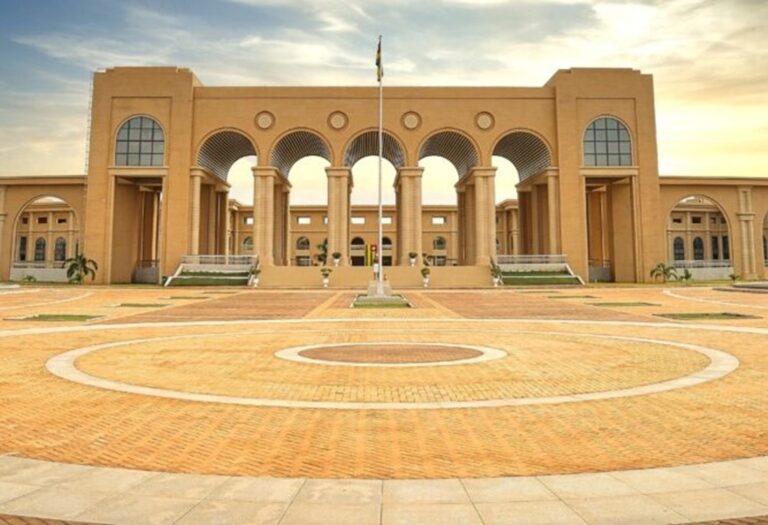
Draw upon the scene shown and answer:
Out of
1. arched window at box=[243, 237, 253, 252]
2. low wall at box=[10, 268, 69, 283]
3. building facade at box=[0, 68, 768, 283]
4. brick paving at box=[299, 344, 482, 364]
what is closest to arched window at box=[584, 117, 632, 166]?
building facade at box=[0, 68, 768, 283]

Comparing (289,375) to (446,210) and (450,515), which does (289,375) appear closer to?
(450,515)

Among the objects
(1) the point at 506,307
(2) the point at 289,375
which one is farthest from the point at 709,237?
(2) the point at 289,375

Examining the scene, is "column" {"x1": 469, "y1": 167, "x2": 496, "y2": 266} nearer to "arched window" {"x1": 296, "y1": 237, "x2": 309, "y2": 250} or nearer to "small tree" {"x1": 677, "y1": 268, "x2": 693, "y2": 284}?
"small tree" {"x1": 677, "y1": 268, "x2": 693, "y2": 284}

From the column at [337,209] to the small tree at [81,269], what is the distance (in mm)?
22180

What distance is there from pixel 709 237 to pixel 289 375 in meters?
98.7

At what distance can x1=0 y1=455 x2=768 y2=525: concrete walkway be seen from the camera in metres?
4.01

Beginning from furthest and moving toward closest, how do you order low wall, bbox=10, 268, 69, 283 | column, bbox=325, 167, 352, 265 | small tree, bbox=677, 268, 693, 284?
low wall, bbox=10, 268, 69, 283
small tree, bbox=677, 268, 693, 284
column, bbox=325, 167, 352, 265

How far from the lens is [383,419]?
22.3 ft

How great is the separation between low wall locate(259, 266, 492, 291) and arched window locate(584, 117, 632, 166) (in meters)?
15.9

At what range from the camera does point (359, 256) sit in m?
96.1

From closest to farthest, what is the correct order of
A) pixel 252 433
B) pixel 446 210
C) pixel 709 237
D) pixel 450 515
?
pixel 450 515 → pixel 252 433 → pixel 709 237 → pixel 446 210

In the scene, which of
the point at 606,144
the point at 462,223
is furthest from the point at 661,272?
the point at 462,223

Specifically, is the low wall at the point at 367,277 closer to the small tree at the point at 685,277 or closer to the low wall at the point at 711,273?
the small tree at the point at 685,277

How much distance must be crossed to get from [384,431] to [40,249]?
108 metres
